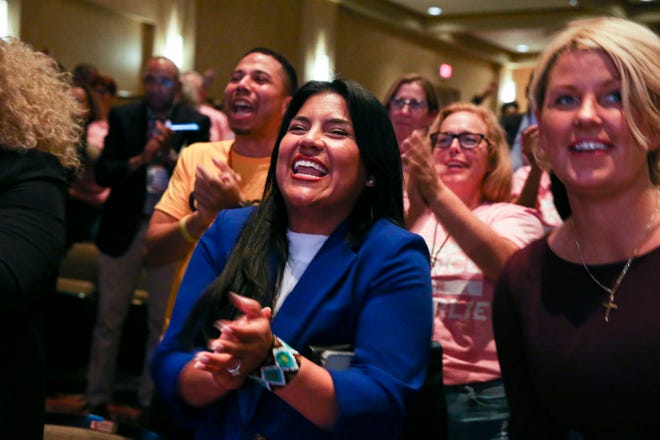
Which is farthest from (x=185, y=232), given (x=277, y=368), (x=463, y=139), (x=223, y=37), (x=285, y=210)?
(x=223, y=37)

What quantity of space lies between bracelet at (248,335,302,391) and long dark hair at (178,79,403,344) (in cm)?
21

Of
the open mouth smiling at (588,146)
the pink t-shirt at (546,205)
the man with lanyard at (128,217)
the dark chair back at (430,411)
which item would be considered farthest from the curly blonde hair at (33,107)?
the man with lanyard at (128,217)

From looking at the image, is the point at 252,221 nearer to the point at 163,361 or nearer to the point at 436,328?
the point at 163,361

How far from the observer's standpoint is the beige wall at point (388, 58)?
41.3ft

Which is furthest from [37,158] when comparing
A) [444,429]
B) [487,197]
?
[487,197]

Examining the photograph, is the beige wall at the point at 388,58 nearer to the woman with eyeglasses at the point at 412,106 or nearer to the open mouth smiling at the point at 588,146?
the woman with eyeglasses at the point at 412,106

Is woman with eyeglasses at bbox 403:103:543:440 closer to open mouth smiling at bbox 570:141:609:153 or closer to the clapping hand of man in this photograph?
the clapping hand of man

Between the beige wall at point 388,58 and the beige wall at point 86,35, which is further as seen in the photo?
the beige wall at point 388,58

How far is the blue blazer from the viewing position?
1390mm

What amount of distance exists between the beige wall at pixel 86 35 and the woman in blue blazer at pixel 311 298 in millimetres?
7760

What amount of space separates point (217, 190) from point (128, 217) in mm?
1948

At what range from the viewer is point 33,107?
162cm

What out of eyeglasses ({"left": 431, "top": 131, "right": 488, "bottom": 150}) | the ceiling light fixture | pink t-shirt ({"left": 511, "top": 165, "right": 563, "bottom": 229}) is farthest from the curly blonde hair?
the ceiling light fixture

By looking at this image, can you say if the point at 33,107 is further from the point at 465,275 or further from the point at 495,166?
the point at 495,166
